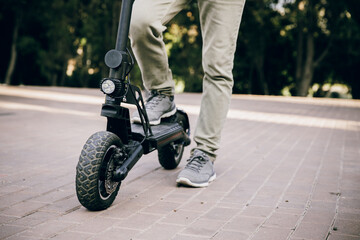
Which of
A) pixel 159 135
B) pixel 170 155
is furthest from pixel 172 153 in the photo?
pixel 159 135

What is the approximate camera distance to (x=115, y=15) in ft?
71.2

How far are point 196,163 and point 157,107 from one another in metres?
0.48

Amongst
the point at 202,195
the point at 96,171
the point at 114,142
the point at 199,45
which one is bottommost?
the point at 199,45

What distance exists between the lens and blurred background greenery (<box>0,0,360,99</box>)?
20984mm

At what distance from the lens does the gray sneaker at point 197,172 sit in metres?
3.24

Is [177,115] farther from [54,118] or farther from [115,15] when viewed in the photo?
[115,15]

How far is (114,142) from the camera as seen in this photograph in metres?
2.61

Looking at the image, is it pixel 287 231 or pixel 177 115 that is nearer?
pixel 287 231

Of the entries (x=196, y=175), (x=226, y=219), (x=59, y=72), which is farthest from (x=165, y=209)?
(x=59, y=72)

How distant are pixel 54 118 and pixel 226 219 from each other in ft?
16.5

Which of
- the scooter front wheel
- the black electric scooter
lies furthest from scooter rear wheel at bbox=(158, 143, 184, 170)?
the scooter front wheel

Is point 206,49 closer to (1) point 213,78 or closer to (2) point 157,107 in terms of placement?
(1) point 213,78

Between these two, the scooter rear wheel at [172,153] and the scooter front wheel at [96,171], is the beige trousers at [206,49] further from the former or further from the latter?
the scooter front wheel at [96,171]

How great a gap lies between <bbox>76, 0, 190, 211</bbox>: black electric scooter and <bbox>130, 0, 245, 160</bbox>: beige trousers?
0.96ft
